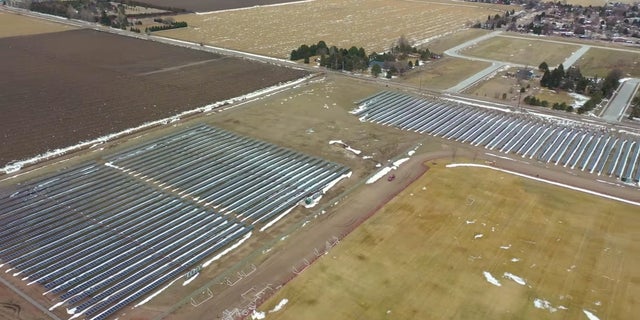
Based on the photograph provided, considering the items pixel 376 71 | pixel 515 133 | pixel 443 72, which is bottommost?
pixel 515 133

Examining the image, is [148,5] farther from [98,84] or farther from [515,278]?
[515,278]

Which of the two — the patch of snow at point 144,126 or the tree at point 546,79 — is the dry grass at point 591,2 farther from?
the patch of snow at point 144,126

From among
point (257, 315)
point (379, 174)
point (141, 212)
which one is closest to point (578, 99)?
point (379, 174)

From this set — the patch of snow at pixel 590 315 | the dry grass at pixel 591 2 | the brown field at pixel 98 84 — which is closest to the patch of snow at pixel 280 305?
the patch of snow at pixel 590 315

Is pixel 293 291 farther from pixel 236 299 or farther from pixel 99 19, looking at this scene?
pixel 99 19

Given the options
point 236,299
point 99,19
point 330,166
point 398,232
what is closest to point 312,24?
point 99,19
